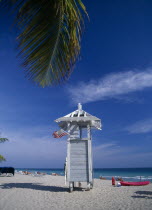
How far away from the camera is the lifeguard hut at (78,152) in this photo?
36.3ft

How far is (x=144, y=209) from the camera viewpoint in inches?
272

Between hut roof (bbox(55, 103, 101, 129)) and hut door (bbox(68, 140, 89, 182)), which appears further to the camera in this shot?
hut roof (bbox(55, 103, 101, 129))

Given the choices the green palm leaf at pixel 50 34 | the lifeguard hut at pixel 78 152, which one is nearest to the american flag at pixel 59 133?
the lifeguard hut at pixel 78 152

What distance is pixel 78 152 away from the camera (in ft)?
37.3

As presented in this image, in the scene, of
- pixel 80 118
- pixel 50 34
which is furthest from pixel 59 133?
pixel 50 34

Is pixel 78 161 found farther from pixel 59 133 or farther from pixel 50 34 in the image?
pixel 50 34

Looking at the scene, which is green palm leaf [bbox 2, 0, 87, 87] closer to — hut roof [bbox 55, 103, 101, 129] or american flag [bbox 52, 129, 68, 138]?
hut roof [bbox 55, 103, 101, 129]

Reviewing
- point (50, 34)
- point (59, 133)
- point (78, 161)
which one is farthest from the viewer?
point (59, 133)

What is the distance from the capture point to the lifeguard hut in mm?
11055

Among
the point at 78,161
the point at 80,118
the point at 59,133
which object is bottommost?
the point at 78,161

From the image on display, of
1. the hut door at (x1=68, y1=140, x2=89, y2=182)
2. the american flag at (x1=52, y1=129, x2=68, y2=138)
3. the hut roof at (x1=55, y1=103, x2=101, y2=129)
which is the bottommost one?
the hut door at (x1=68, y1=140, x2=89, y2=182)

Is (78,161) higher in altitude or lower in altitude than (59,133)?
lower

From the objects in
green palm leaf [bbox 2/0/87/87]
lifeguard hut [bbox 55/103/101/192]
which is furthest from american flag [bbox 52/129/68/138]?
green palm leaf [bbox 2/0/87/87]

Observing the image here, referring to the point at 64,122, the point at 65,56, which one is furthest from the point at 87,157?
the point at 65,56
